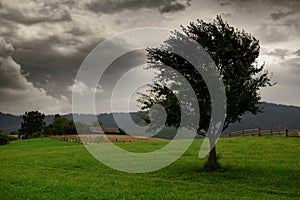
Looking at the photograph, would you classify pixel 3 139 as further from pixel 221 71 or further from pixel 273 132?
pixel 221 71

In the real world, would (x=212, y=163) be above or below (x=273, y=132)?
below

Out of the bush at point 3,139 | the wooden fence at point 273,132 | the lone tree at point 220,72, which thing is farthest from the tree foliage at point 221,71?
the bush at point 3,139

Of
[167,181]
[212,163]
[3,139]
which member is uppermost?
[3,139]

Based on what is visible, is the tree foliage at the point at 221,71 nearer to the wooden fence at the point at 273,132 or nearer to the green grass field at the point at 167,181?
→ the green grass field at the point at 167,181

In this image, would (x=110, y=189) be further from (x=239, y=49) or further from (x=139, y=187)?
(x=239, y=49)

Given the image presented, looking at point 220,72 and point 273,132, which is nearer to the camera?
point 220,72

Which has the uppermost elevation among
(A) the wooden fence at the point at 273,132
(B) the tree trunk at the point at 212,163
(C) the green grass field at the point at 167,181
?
(A) the wooden fence at the point at 273,132

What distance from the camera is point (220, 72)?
37.0 m

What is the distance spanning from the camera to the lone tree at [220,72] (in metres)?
36.3

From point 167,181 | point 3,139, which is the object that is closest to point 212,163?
point 167,181

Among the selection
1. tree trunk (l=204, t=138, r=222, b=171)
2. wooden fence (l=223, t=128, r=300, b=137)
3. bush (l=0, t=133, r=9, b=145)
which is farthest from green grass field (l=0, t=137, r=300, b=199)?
bush (l=0, t=133, r=9, b=145)

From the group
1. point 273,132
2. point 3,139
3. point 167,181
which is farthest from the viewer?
point 3,139

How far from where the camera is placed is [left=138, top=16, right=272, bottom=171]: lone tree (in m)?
36.3

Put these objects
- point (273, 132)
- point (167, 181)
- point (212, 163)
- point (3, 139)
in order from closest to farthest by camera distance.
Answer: point (167, 181) < point (212, 163) < point (273, 132) < point (3, 139)
